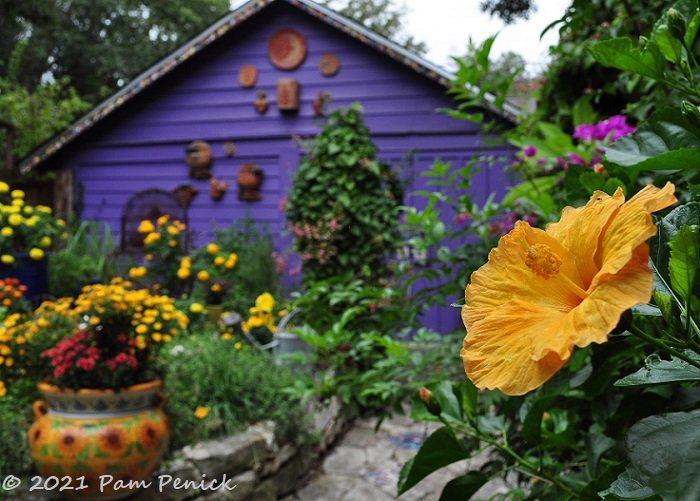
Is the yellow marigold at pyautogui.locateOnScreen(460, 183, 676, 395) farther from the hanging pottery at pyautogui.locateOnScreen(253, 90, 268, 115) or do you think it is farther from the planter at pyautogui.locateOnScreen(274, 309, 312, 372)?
the hanging pottery at pyautogui.locateOnScreen(253, 90, 268, 115)

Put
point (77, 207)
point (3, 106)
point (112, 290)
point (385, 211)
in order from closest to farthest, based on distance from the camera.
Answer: point (112, 290)
point (385, 211)
point (77, 207)
point (3, 106)

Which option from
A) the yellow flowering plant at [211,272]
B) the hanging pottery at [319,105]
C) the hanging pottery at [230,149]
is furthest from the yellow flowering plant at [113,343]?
the hanging pottery at [230,149]

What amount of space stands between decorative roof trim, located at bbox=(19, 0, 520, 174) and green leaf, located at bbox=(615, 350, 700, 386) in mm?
6276

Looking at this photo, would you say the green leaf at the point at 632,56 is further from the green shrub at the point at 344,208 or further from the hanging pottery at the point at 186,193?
the hanging pottery at the point at 186,193

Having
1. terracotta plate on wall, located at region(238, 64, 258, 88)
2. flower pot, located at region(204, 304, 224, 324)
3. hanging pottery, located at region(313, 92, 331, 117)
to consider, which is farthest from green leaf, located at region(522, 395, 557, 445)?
terracotta plate on wall, located at region(238, 64, 258, 88)

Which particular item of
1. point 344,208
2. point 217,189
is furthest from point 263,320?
point 217,189

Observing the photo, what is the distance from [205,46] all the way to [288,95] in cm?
124

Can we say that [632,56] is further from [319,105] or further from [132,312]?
[319,105]

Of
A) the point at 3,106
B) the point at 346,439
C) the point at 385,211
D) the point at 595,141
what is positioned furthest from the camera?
the point at 3,106

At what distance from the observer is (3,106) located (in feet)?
37.7

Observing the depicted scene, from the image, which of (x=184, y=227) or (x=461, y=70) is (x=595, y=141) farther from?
(x=184, y=227)

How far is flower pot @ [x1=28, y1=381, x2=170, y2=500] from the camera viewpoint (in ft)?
8.50

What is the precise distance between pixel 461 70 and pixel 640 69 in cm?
95

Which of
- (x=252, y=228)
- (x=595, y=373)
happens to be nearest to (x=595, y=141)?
(x=595, y=373)
